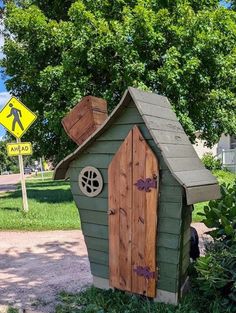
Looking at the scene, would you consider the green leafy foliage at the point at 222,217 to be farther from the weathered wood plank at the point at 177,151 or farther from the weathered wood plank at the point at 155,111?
the weathered wood plank at the point at 155,111

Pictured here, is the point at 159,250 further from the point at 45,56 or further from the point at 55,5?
the point at 55,5

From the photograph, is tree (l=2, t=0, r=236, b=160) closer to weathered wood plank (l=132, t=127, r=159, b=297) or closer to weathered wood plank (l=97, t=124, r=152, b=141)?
weathered wood plank (l=97, t=124, r=152, b=141)

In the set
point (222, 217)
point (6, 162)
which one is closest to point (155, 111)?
point (222, 217)

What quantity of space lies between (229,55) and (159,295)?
1038cm

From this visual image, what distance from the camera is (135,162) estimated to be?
11.2ft

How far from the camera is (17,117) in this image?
9641 millimetres

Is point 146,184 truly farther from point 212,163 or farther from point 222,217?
point 212,163

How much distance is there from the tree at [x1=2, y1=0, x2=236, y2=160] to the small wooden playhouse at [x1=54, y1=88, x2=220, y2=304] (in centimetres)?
758

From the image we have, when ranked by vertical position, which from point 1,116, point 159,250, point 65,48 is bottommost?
point 159,250

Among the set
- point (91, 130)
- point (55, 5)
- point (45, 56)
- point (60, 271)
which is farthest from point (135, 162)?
point (55, 5)

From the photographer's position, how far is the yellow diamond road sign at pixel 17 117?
9.59 metres

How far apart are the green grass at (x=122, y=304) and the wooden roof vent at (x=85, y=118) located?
1517mm

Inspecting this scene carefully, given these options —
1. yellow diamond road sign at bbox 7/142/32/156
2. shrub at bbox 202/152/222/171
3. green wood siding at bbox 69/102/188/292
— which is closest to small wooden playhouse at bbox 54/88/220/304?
green wood siding at bbox 69/102/188/292

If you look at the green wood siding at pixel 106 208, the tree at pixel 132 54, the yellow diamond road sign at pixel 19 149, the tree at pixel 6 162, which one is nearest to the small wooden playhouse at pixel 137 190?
the green wood siding at pixel 106 208
